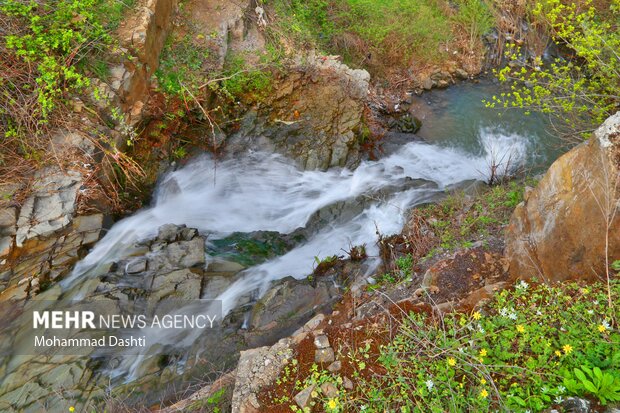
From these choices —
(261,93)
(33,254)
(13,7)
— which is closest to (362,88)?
(261,93)

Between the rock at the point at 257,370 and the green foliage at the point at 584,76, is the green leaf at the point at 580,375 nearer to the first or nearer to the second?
the rock at the point at 257,370

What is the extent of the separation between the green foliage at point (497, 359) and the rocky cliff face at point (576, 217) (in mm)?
264

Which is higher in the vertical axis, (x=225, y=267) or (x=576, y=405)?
(x=576, y=405)

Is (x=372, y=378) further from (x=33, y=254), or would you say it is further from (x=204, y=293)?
(x=33, y=254)

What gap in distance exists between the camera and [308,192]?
674 centimetres

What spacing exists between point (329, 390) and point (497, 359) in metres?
1.22

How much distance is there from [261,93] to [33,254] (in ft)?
14.3

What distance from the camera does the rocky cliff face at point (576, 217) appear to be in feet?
9.32

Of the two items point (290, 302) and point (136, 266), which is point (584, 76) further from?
point (136, 266)

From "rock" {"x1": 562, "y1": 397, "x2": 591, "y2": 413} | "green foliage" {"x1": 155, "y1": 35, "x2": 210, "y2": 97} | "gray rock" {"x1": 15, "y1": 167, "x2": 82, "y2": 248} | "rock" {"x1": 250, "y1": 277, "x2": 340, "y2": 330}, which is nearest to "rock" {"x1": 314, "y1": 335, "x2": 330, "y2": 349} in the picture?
"rock" {"x1": 250, "y1": 277, "x2": 340, "y2": 330}

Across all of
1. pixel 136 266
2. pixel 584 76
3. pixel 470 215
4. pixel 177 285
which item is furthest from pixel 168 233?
pixel 584 76

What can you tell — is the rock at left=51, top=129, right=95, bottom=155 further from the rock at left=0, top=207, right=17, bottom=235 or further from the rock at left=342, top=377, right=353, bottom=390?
the rock at left=342, top=377, right=353, bottom=390

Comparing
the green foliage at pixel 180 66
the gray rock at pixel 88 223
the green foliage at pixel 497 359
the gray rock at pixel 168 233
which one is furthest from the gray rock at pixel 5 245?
the green foliage at pixel 497 359

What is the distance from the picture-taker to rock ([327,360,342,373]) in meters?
2.96
